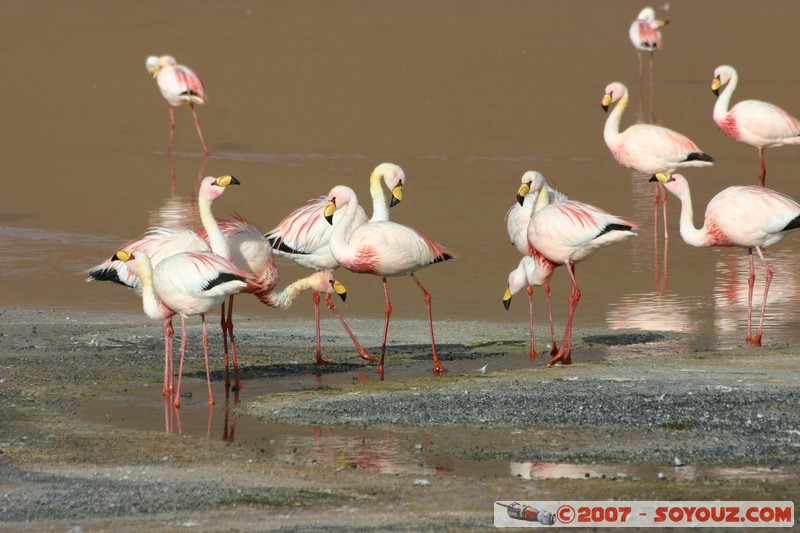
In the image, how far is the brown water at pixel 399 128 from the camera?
1255 centimetres

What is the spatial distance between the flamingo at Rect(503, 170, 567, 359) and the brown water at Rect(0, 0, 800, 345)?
1.94 ft

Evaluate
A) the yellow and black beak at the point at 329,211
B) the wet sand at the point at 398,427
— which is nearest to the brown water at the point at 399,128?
the wet sand at the point at 398,427

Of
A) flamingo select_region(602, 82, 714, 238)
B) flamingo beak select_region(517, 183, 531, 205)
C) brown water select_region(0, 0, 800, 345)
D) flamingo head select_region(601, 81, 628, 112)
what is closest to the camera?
flamingo beak select_region(517, 183, 531, 205)

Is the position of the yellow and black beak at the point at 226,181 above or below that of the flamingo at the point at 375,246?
above

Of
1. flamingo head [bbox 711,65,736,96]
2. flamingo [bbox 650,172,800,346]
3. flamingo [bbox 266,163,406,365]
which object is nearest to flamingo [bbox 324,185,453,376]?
flamingo [bbox 266,163,406,365]

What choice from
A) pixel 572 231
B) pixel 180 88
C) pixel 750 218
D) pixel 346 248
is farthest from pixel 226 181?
Answer: pixel 180 88

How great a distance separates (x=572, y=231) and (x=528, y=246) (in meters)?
0.89

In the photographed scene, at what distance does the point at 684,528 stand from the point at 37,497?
283cm

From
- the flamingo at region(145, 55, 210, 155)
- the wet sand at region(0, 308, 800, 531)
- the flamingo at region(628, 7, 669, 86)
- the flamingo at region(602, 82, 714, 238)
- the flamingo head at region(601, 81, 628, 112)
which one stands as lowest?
the wet sand at region(0, 308, 800, 531)

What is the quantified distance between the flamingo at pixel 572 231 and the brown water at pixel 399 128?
945 mm

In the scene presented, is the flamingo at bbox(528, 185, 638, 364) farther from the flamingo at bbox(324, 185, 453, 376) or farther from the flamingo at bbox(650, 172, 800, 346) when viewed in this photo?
the flamingo at bbox(650, 172, 800, 346)

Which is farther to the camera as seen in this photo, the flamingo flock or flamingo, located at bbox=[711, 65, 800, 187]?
flamingo, located at bbox=[711, 65, 800, 187]

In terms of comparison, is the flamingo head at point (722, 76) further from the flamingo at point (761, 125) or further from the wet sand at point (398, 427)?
the wet sand at point (398, 427)

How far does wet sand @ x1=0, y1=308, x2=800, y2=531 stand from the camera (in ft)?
19.9
